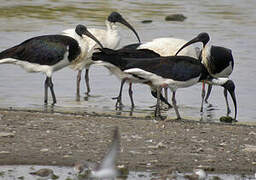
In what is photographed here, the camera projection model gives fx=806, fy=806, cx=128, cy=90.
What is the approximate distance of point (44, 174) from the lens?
26.7 ft

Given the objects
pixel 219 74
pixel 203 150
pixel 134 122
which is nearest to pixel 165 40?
pixel 219 74

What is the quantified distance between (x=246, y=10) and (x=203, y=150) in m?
15.5

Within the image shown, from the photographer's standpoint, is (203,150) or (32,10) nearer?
(203,150)

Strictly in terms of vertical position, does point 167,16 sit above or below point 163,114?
above

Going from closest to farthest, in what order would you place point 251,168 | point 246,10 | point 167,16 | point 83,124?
1. point 251,168
2. point 83,124
3. point 167,16
4. point 246,10

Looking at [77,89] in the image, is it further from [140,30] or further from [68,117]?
[140,30]

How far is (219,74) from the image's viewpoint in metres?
14.9

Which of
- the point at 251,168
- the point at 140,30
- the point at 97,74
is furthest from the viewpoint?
the point at 140,30

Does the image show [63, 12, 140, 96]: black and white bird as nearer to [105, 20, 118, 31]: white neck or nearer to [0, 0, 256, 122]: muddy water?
[105, 20, 118, 31]: white neck

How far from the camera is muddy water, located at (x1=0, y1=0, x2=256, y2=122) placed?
1358 centimetres

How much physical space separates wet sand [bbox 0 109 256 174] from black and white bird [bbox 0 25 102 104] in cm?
239

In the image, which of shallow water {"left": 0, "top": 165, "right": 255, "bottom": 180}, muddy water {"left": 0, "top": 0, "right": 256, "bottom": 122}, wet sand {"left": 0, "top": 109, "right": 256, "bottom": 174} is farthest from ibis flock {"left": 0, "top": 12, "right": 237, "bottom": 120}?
shallow water {"left": 0, "top": 165, "right": 255, "bottom": 180}

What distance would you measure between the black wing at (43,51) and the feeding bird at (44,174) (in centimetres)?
535

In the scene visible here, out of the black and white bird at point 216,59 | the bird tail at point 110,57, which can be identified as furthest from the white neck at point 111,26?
the bird tail at point 110,57
